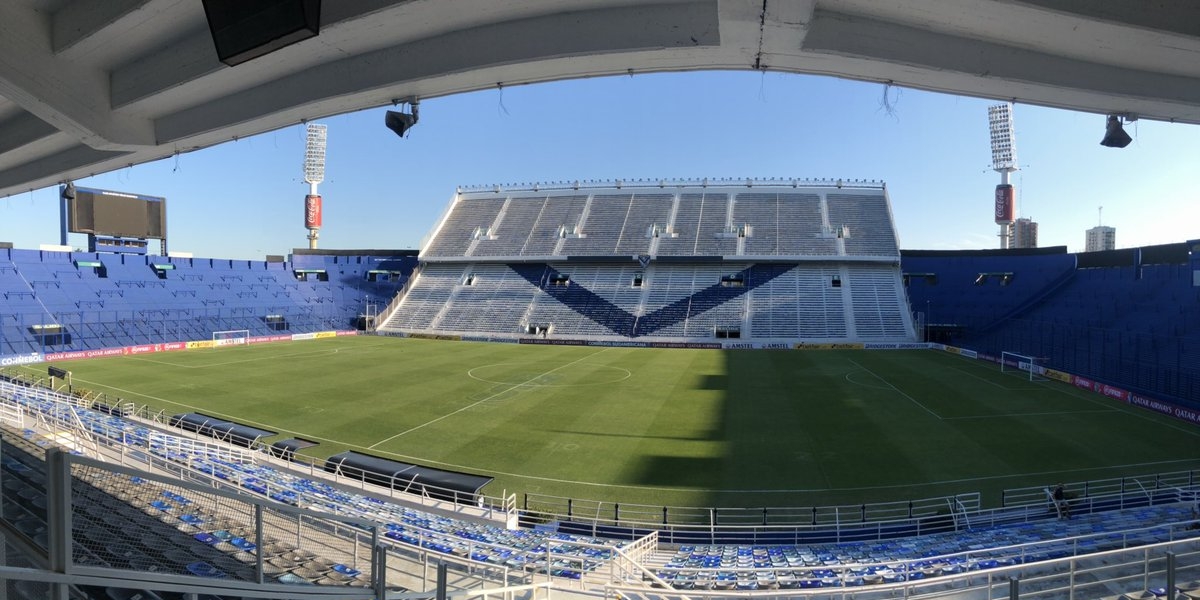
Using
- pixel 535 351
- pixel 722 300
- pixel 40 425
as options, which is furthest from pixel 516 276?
pixel 40 425

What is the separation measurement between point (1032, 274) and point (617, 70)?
2144 inches

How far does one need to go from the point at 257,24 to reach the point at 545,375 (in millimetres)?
27736

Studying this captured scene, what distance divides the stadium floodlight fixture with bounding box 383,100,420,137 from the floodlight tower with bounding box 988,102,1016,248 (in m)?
86.9

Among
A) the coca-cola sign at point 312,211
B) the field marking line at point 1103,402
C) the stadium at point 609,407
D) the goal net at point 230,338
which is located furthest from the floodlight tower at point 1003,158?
the coca-cola sign at point 312,211

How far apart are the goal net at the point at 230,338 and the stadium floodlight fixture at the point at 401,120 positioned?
1845 inches

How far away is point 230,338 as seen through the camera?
44.6 meters

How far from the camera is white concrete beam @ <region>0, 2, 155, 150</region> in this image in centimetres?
427

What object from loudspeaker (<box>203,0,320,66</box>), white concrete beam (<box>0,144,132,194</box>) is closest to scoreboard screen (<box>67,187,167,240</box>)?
white concrete beam (<box>0,144,132,194</box>)

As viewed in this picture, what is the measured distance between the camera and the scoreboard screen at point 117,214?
136ft

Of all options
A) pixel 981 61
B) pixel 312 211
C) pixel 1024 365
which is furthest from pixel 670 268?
pixel 312 211

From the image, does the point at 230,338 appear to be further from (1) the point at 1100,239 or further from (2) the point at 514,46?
(1) the point at 1100,239

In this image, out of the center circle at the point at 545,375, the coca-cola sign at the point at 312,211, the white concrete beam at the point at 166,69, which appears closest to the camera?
the white concrete beam at the point at 166,69

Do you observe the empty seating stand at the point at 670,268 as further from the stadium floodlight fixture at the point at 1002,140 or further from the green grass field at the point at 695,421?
the stadium floodlight fixture at the point at 1002,140

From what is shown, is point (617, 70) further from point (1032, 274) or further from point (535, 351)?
point (1032, 274)
